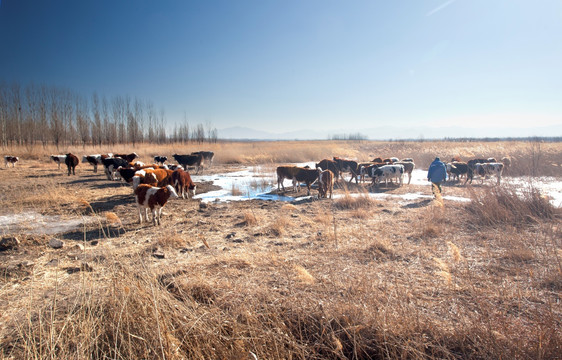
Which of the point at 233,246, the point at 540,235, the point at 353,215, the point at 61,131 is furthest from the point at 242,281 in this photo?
the point at 61,131

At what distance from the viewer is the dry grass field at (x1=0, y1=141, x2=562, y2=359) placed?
8.43 ft

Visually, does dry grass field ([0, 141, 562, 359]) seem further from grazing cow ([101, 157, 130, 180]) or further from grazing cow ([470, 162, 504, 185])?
grazing cow ([470, 162, 504, 185])

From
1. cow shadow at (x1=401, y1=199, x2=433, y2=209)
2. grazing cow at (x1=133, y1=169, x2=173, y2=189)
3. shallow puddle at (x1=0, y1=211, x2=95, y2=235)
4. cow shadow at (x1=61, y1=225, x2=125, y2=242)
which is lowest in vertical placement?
cow shadow at (x1=61, y1=225, x2=125, y2=242)

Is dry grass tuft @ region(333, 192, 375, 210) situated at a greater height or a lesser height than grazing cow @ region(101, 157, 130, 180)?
lesser

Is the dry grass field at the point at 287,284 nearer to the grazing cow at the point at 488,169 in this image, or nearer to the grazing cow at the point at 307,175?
the grazing cow at the point at 307,175

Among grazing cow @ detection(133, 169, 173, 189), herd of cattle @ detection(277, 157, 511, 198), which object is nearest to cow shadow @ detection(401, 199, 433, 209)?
herd of cattle @ detection(277, 157, 511, 198)

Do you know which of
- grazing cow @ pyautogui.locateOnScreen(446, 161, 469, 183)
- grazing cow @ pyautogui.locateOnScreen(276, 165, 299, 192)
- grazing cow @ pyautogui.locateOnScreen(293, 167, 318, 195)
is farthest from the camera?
grazing cow @ pyautogui.locateOnScreen(446, 161, 469, 183)

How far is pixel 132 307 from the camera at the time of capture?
2850 mm

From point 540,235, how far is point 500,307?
14.3ft

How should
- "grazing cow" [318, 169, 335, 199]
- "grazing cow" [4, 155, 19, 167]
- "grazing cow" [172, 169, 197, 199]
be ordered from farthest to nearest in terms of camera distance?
"grazing cow" [4, 155, 19, 167], "grazing cow" [318, 169, 335, 199], "grazing cow" [172, 169, 197, 199]

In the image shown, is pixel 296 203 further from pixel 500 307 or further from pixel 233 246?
pixel 500 307

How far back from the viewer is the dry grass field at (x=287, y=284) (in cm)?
257

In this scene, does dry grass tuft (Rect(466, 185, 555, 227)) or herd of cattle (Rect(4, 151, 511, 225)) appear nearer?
dry grass tuft (Rect(466, 185, 555, 227))

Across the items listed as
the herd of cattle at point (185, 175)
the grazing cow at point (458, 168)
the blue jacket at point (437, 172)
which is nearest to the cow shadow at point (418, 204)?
the blue jacket at point (437, 172)
